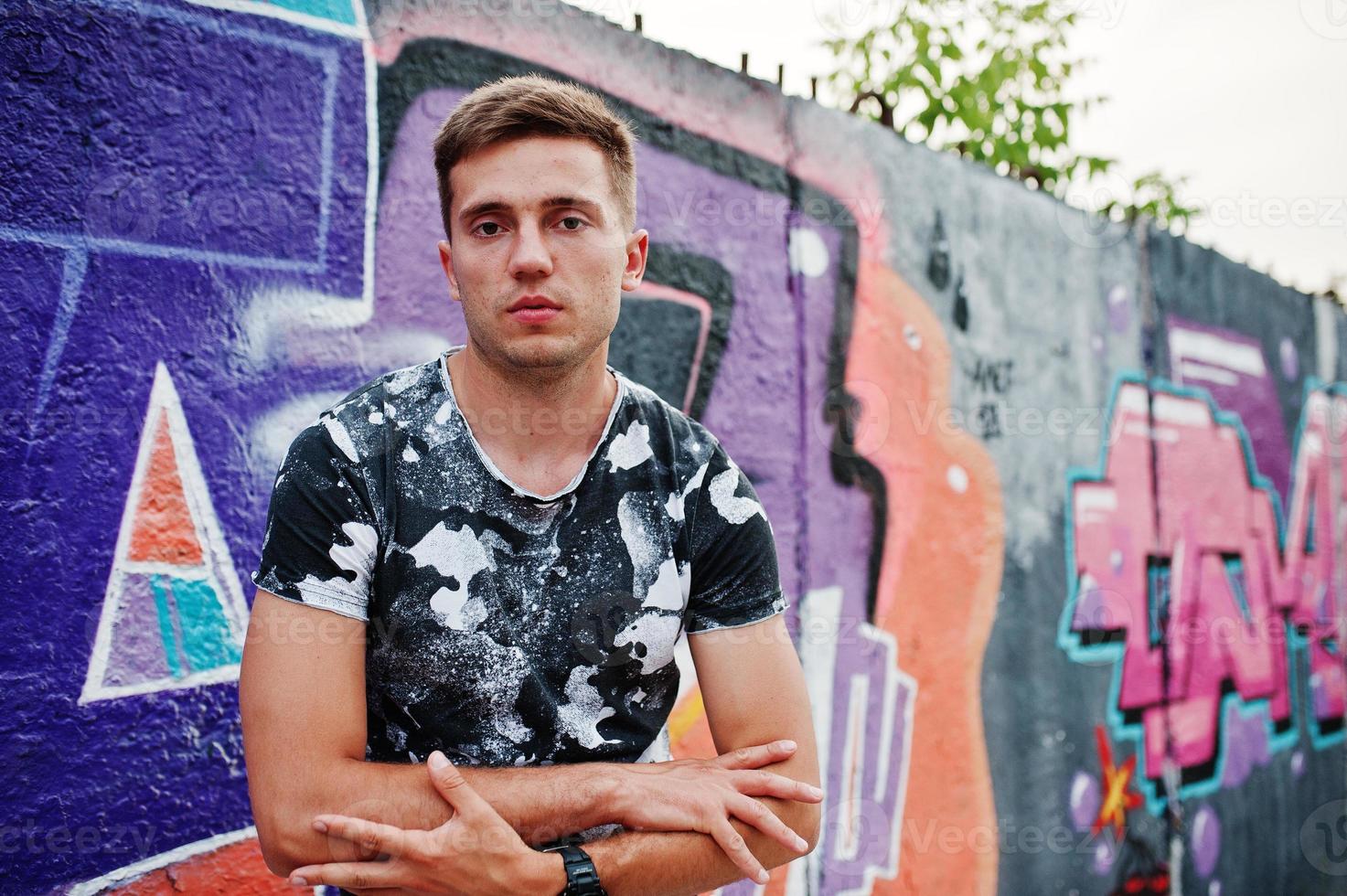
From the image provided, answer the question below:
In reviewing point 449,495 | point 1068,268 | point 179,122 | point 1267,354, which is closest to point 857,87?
point 1068,268

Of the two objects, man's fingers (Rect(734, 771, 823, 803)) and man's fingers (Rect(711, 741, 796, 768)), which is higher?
man's fingers (Rect(711, 741, 796, 768))

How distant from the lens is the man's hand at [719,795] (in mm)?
1777

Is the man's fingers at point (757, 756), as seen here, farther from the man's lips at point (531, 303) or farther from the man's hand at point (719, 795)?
the man's lips at point (531, 303)

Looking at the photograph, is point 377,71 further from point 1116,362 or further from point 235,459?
point 1116,362

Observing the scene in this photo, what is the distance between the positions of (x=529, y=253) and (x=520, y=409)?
315mm

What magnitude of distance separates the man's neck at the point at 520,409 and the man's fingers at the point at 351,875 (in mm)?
763

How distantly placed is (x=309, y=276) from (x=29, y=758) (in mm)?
1235

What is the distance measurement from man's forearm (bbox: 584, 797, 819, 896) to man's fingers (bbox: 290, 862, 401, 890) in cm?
33

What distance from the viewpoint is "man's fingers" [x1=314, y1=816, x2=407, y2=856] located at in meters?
1.60

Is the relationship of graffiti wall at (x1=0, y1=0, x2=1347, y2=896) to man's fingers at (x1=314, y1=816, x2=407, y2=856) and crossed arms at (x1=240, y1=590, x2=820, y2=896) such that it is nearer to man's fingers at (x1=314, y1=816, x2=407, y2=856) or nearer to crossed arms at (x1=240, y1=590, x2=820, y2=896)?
crossed arms at (x1=240, y1=590, x2=820, y2=896)

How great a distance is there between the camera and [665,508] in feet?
6.47
